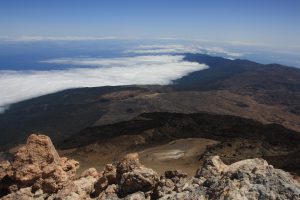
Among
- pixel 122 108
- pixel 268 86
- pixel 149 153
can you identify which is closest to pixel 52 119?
pixel 122 108

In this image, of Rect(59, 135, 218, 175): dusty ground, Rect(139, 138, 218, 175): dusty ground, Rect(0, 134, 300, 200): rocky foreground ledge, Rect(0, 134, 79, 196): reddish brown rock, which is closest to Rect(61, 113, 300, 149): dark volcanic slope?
Rect(59, 135, 218, 175): dusty ground

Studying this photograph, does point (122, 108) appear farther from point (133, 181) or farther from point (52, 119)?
point (133, 181)

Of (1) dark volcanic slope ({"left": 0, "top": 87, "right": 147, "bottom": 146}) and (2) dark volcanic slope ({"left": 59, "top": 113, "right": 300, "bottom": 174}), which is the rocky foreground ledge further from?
(1) dark volcanic slope ({"left": 0, "top": 87, "right": 147, "bottom": 146})

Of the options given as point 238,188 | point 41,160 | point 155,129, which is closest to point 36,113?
point 155,129

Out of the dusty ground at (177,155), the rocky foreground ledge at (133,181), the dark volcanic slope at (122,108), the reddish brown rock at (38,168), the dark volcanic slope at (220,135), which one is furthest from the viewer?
the dark volcanic slope at (122,108)

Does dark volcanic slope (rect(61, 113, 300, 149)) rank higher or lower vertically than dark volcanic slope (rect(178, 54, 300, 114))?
higher

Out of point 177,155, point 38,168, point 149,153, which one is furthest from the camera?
point 149,153

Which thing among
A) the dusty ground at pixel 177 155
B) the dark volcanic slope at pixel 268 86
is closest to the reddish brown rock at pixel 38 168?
the dusty ground at pixel 177 155

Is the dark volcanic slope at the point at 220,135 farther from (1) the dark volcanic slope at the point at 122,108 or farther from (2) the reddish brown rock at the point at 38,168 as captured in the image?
(1) the dark volcanic slope at the point at 122,108

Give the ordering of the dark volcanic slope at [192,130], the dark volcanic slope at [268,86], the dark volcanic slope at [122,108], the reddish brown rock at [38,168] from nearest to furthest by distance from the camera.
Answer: the reddish brown rock at [38,168], the dark volcanic slope at [192,130], the dark volcanic slope at [122,108], the dark volcanic slope at [268,86]
